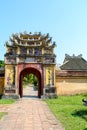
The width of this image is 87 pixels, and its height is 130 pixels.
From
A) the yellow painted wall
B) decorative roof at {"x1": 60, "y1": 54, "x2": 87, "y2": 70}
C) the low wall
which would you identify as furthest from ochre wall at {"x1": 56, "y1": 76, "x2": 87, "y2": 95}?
decorative roof at {"x1": 60, "y1": 54, "x2": 87, "y2": 70}

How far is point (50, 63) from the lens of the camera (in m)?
23.6

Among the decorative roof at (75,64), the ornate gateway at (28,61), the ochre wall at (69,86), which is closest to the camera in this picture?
the ornate gateway at (28,61)

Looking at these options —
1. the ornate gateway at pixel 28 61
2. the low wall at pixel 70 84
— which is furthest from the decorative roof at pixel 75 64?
the ornate gateway at pixel 28 61

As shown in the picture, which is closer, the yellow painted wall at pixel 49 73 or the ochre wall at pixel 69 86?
the yellow painted wall at pixel 49 73

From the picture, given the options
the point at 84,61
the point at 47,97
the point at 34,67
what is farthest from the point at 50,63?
the point at 84,61

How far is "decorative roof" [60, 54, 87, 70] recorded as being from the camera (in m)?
33.0

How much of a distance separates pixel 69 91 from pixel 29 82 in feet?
165

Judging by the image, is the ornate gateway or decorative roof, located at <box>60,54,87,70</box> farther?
decorative roof, located at <box>60,54,87,70</box>

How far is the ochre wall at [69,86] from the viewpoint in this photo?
24469mm

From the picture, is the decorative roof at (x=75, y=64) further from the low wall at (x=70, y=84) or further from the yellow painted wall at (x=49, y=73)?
the yellow painted wall at (x=49, y=73)

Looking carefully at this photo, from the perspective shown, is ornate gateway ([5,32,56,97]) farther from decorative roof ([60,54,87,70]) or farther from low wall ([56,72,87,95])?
decorative roof ([60,54,87,70])

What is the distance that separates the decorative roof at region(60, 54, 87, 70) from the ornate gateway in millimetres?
9172

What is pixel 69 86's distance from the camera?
24531 millimetres

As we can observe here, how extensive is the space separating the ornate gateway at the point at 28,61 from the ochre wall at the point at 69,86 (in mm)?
A: 1275
